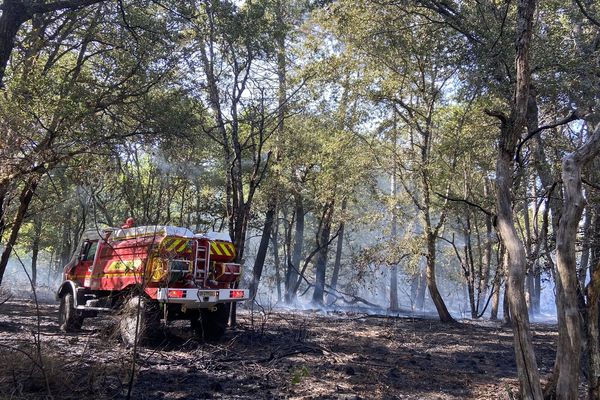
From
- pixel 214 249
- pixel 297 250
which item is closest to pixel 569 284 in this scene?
pixel 214 249

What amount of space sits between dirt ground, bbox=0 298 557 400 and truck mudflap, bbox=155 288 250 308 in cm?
83

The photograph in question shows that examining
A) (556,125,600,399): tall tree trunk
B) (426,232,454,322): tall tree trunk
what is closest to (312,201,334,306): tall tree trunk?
(426,232,454,322): tall tree trunk

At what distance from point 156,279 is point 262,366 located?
7.96 ft

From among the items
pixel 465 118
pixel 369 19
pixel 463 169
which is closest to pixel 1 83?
pixel 369 19

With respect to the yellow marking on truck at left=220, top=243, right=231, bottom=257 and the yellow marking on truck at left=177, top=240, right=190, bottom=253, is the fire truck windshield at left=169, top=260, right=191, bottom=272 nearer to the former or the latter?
the yellow marking on truck at left=177, top=240, right=190, bottom=253

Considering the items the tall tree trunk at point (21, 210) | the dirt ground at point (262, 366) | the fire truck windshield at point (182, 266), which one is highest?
the tall tree trunk at point (21, 210)

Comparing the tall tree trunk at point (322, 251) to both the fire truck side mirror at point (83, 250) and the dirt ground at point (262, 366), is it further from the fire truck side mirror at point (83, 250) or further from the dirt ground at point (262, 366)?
the fire truck side mirror at point (83, 250)

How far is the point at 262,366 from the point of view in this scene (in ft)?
23.9

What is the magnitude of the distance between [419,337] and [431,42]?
771 centimetres

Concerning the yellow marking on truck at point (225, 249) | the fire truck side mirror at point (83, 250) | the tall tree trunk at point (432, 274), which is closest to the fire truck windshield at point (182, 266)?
the yellow marking on truck at point (225, 249)

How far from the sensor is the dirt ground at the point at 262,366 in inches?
214

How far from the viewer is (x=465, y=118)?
14.4m

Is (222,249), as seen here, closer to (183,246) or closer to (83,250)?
(183,246)

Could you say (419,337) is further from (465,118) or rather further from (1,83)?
(1,83)
